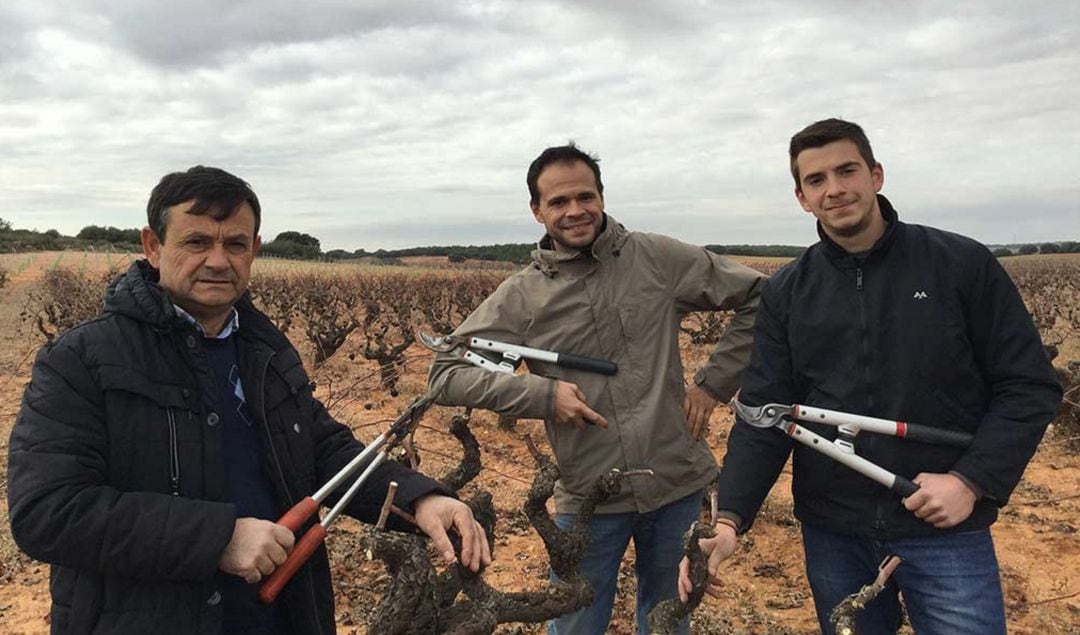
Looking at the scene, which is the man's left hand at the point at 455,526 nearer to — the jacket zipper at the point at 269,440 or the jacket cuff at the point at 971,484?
the jacket zipper at the point at 269,440

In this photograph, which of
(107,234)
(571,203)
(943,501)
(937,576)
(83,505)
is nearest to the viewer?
(83,505)

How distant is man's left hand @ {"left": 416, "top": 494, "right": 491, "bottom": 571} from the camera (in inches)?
70.1

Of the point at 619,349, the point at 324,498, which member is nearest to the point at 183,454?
the point at 324,498

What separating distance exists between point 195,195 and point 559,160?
120 centimetres

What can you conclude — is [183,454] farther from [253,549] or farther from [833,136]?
[833,136]

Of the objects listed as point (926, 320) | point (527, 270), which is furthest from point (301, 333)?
point (926, 320)

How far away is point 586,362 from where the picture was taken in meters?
2.41

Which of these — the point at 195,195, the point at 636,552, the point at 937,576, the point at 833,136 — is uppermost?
the point at 833,136

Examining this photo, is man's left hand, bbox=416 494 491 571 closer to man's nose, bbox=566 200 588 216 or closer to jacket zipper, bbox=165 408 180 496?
jacket zipper, bbox=165 408 180 496

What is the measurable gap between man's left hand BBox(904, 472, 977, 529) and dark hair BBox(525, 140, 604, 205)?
1379 mm

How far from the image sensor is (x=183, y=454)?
155 centimetres

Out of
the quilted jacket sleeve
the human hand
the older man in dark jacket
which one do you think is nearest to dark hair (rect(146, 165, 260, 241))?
the older man in dark jacket

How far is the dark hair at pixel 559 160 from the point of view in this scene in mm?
2441

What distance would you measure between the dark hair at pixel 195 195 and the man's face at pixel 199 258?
0.05ft
